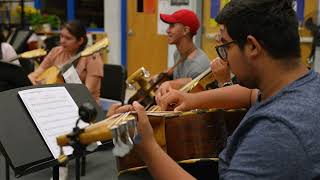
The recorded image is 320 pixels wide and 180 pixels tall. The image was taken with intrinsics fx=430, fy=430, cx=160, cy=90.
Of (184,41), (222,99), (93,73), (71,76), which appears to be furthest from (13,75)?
(222,99)

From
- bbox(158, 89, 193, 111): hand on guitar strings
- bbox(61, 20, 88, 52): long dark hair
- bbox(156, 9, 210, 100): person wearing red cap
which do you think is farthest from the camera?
bbox(61, 20, 88, 52): long dark hair

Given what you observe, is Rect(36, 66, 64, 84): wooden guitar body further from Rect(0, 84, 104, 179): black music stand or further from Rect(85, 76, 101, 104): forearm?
Rect(0, 84, 104, 179): black music stand

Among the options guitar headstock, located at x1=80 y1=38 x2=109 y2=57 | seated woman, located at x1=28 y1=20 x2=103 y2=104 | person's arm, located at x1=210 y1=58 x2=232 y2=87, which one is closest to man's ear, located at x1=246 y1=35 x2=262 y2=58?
person's arm, located at x1=210 y1=58 x2=232 y2=87

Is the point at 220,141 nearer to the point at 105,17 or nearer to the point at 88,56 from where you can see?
the point at 88,56

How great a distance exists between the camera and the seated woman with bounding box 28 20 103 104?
3055 mm

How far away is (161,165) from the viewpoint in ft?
3.47

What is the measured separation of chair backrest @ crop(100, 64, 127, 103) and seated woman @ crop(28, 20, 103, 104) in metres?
0.17

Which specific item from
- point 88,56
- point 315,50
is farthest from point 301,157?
point 315,50

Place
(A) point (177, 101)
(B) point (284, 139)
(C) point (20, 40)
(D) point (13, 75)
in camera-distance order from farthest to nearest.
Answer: (C) point (20, 40) → (D) point (13, 75) → (A) point (177, 101) → (B) point (284, 139)

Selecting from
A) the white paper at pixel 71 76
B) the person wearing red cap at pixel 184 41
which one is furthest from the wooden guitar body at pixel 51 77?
the person wearing red cap at pixel 184 41

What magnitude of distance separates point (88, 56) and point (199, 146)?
167cm

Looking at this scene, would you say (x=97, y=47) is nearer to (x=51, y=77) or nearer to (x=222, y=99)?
(x=51, y=77)

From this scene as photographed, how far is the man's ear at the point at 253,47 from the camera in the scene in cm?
96

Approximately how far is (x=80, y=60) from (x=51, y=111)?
147 cm
